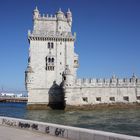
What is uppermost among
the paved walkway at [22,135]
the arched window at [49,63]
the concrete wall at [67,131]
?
the arched window at [49,63]

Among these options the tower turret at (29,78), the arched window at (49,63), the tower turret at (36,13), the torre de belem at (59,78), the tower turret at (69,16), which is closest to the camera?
the torre de belem at (59,78)

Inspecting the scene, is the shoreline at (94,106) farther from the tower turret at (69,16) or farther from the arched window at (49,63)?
the tower turret at (69,16)

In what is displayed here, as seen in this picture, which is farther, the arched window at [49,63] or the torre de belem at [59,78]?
the arched window at [49,63]

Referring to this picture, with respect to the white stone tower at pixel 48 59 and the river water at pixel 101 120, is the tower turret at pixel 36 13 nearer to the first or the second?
the white stone tower at pixel 48 59

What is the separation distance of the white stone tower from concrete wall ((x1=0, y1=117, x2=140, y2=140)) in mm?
33777

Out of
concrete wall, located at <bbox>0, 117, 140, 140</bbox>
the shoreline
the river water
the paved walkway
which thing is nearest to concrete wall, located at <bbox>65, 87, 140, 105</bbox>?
the shoreline

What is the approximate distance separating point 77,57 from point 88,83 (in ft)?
28.0

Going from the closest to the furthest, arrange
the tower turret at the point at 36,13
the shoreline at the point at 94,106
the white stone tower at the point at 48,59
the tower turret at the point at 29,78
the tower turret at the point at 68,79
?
the shoreline at the point at 94,106 → the tower turret at the point at 68,79 → the tower turret at the point at 29,78 → the white stone tower at the point at 48,59 → the tower turret at the point at 36,13

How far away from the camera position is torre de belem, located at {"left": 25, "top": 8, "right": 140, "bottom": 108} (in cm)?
4628

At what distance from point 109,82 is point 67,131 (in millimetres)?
36615

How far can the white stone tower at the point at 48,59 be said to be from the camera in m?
48.9

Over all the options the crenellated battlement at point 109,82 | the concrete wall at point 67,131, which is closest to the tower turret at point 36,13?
the crenellated battlement at point 109,82

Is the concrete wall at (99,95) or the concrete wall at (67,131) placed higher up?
the concrete wall at (99,95)

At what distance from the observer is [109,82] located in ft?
155
